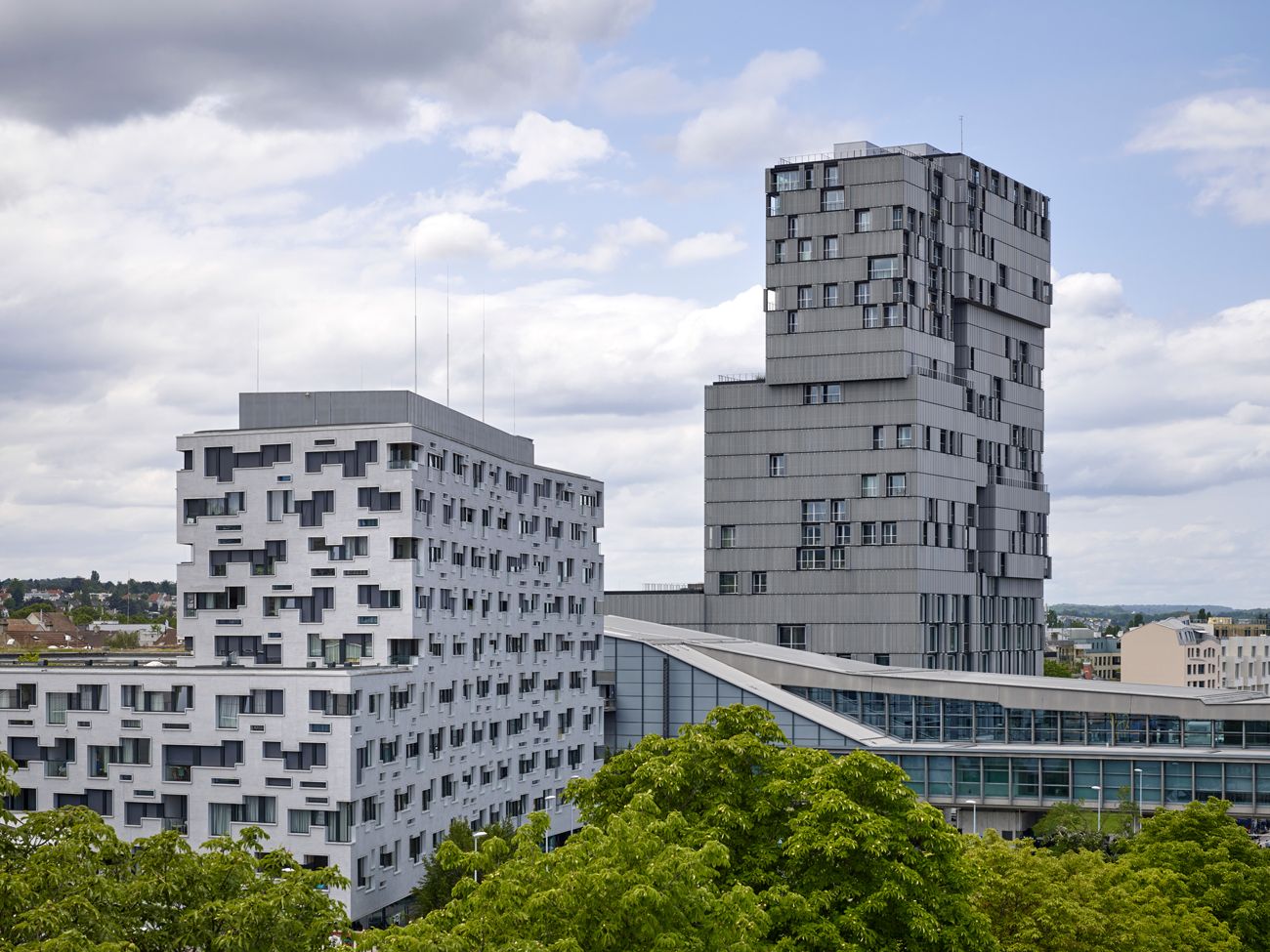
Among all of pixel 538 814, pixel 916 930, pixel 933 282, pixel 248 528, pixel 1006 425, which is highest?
pixel 933 282

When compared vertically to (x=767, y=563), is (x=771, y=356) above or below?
above

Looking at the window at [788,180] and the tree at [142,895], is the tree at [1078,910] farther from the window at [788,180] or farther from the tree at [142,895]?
the window at [788,180]

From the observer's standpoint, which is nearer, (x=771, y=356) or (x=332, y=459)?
(x=332, y=459)

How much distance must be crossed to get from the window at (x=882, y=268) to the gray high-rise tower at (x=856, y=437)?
7.5 inches

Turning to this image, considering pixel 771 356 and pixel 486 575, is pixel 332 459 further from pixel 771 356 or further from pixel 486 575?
pixel 771 356

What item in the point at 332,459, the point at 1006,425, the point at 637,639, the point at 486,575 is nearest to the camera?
the point at 332,459

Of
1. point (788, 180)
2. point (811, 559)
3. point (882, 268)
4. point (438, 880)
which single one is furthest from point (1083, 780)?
point (788, 180)

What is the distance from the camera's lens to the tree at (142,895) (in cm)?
3225

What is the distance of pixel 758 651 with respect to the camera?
134 metres

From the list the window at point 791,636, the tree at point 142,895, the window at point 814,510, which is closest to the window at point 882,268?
the window at point 814,510

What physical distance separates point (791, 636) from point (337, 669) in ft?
286

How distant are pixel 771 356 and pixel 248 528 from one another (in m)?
84.1

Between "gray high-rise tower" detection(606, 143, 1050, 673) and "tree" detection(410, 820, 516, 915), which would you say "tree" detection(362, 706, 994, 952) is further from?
"gray high-rise tower" detection(606, 143, 1050, 673)

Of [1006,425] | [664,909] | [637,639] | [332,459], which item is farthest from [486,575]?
[1006,425]
